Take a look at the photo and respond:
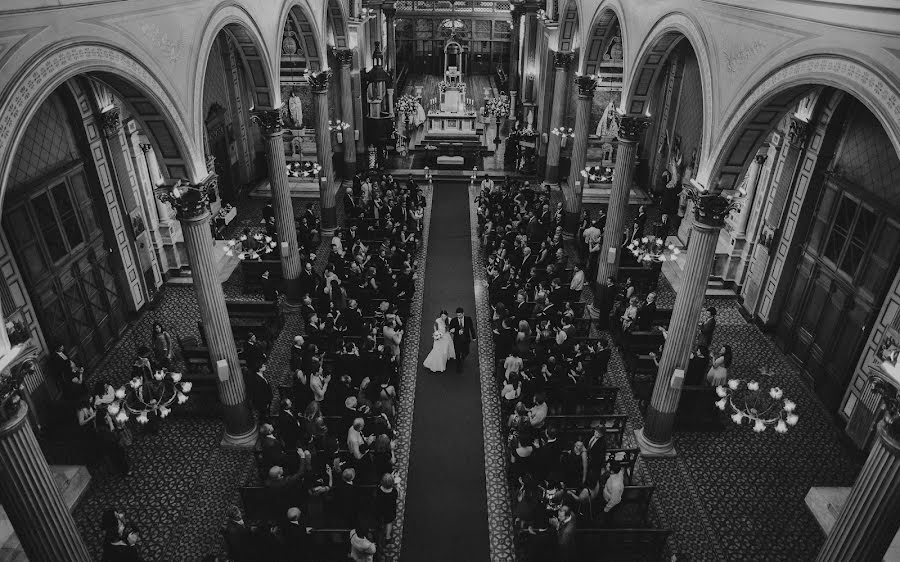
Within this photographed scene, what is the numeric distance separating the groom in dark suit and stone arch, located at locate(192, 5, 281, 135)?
5.99 meters

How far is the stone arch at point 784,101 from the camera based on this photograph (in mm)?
6074

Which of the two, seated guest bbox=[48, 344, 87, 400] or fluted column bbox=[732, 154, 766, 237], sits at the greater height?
fluted column bbox=[732, 154, 766, 237]

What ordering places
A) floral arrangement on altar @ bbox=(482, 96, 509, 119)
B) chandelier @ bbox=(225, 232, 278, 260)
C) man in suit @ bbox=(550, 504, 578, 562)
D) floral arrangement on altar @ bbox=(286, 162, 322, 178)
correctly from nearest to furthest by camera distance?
man in suit @ bbox=(550, 504, 578, 562)
chandelier @ bbox=(225, 232, 278, 260)
floral arrangement on altar @ bbox=(286, 162, 322, 178)
floral arrangement on altar @ bbox=(482, 96, 509, 119)

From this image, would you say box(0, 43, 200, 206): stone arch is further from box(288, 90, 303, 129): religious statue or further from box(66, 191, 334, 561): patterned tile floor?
box(288, 90, 303, 129): religious statue

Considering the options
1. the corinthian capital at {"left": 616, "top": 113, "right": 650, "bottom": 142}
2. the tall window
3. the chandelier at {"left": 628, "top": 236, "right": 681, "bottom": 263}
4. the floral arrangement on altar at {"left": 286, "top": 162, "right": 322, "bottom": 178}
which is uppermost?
the corinthian capital at {"left": 616, "top": 113, "right": 650, "bottom": 142}

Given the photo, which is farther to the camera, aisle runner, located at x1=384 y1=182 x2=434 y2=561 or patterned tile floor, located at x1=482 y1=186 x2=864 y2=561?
aisle runner, located at x1=384 y1=182 x2=434 y2=561

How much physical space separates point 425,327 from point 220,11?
7728 mm

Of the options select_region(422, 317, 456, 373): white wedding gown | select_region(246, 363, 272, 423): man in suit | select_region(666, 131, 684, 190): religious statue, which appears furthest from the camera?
select_region(666, 131, 684, 190): religious statue

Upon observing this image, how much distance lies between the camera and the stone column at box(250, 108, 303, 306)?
12844 millimetres

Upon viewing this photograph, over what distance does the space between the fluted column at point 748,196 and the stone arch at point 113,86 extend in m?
12.5

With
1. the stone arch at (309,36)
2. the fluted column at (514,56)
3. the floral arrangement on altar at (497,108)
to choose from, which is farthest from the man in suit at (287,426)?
the fluted column at (514,56)

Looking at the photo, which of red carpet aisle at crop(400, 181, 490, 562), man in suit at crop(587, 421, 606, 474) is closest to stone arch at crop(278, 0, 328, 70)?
red carpet aisle at crop(400, 181, 490, 562)

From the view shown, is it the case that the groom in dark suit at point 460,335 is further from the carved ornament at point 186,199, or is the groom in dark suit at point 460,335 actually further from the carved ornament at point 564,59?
the carved ornament at point 564,59

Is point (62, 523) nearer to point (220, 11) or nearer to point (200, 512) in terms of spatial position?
point (200, 512)
